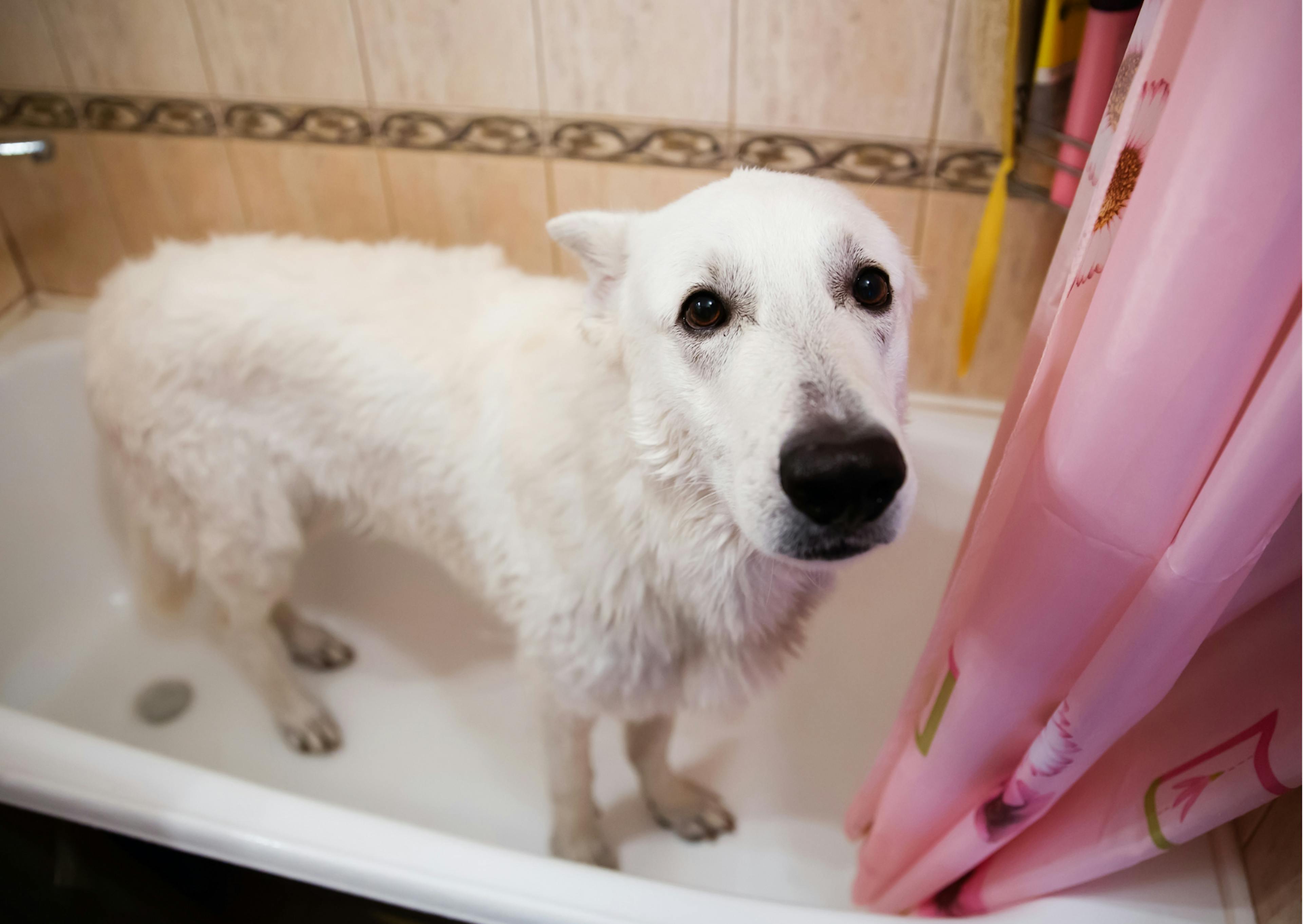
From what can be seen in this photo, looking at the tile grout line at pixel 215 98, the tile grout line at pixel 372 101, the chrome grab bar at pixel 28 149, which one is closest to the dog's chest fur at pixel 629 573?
the tile grout line at pixel 372 101

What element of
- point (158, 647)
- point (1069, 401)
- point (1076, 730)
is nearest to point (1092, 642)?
point (1076, 730)

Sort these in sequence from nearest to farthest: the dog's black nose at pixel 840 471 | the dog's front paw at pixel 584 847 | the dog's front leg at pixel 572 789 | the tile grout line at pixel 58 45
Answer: the dog's black nose at pixel 840 471 < the dog's front leg at pixel 572 789 < the dog's front paw at pixel 584 847 < the tile grout line at pixel 58 45

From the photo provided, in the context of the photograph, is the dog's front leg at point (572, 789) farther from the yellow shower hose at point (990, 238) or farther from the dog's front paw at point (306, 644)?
the yellow shower hose at point (990, 238)

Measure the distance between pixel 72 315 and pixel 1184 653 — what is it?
2.23 m

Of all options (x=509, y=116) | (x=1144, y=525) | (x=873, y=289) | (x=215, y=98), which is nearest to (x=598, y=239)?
(x=873, y=289)

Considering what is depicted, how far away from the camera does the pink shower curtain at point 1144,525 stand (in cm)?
49

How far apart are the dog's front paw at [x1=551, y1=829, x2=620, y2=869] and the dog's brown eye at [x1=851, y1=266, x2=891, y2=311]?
96cm

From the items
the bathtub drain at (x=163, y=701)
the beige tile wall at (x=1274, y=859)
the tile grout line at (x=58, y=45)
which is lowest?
the bathtub drain at (x=163, y=701)

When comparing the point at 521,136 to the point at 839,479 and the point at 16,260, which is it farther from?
the point at 16,260

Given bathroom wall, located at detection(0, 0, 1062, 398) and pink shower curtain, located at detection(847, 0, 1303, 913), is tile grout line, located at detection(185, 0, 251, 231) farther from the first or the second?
pink shower curtain, located at detection(847, 0, 1303, 913)

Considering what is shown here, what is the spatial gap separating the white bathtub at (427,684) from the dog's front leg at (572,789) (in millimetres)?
70

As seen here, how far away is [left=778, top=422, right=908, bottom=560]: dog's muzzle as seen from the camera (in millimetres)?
621

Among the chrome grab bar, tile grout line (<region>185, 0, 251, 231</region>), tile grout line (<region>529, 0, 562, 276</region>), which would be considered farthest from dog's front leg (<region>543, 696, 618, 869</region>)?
the chrome grab bar

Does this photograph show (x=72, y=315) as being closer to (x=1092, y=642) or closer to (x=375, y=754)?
(x=375, y=754)
